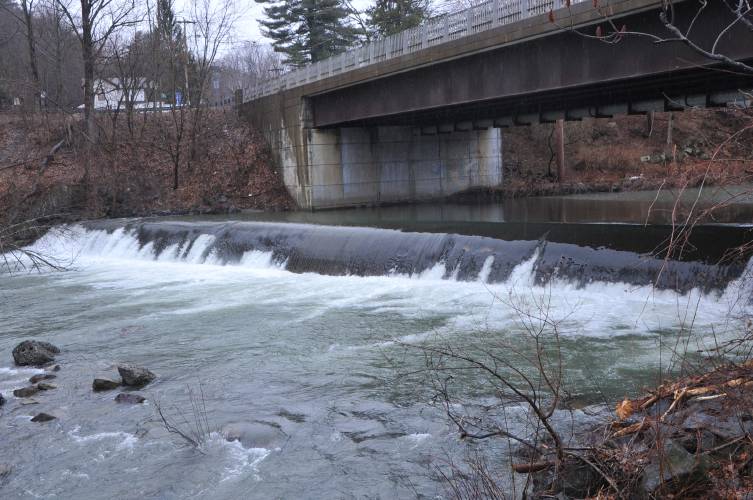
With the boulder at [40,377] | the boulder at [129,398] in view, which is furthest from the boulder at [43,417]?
the boulder at [40,377]

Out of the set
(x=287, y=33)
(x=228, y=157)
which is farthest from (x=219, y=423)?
(x=287, y=33)

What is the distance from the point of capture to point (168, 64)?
1578 inches

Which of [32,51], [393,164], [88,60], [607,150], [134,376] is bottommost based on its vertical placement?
[134,376]

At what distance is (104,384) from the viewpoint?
10.0m

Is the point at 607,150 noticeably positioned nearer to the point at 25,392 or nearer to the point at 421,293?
the point at 421,293

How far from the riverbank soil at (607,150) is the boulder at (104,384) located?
28.6 m

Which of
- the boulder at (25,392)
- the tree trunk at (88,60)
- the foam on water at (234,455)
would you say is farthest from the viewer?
the tree trunk at (88,60)

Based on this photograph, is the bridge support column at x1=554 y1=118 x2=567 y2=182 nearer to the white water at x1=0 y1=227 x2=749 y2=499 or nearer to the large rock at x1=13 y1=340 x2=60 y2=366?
the white water at x1=0 y1=227 x2=749 y2=499

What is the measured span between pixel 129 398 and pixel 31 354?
3.18m

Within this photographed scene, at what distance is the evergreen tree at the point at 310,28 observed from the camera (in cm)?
5328

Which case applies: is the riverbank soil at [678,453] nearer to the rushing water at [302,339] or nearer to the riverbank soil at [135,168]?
the rushing water at [302,339]

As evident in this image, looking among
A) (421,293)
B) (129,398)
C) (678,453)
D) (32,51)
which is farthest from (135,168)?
(678,453)

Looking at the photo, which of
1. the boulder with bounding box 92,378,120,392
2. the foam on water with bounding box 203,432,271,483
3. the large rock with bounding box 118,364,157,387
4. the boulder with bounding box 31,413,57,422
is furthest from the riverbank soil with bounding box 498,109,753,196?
the foam on water with bounding box 203,432,271,483

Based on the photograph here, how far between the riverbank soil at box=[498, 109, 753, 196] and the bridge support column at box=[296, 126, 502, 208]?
7.19ft
